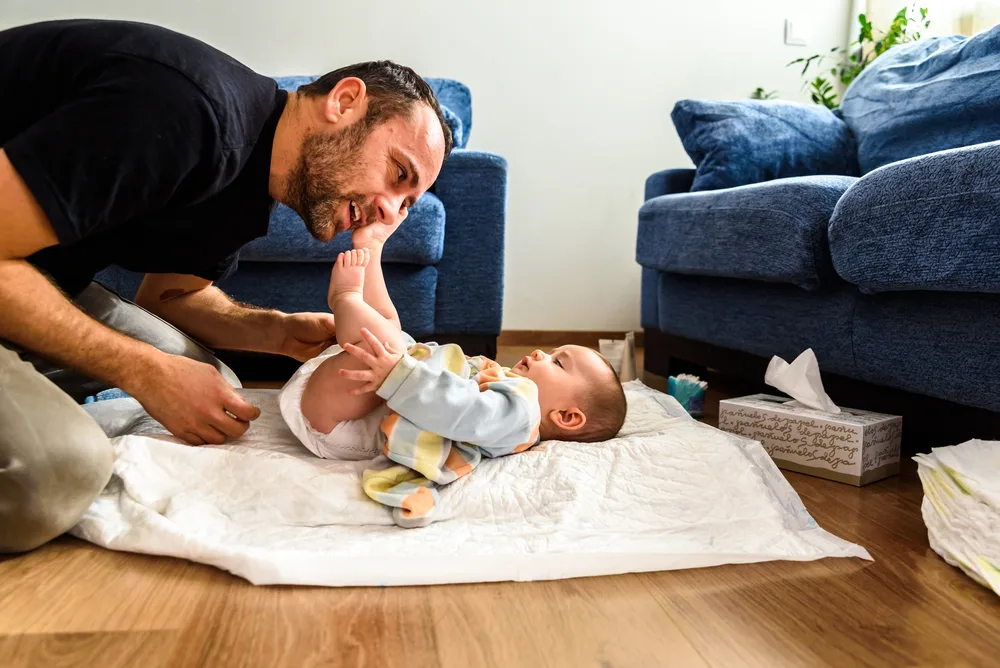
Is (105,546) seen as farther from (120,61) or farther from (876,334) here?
(876,334)

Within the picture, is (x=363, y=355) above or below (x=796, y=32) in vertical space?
below

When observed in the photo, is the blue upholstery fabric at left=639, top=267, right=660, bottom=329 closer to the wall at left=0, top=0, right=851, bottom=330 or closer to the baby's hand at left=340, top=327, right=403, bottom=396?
the wall at left=0, top=0, right=851, bottom=330

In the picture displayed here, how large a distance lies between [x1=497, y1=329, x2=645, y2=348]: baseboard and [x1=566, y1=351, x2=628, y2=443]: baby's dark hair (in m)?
2.21

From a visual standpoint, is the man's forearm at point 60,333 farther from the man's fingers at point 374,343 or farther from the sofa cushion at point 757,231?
the sofa cushion at point 757,231

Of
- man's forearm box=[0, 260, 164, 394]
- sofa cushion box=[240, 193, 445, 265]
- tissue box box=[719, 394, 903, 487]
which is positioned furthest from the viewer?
sofa cushion box=[240, 193, 445, 265]

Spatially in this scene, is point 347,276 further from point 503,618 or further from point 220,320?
point 503,618

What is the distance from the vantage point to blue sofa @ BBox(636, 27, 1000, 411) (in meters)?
1.32

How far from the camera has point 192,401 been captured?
1.21m

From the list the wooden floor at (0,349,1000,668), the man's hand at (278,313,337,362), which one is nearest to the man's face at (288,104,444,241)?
the man's hand at (278,313,337,362)

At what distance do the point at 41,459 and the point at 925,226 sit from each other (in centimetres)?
140

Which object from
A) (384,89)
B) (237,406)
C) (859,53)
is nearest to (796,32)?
(859,53)

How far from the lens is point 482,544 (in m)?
1.03

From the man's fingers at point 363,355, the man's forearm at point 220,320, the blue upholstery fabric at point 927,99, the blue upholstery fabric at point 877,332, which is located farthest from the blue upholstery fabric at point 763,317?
the man's forearm at point 220,320

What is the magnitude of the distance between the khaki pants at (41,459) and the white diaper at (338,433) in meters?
0.30
